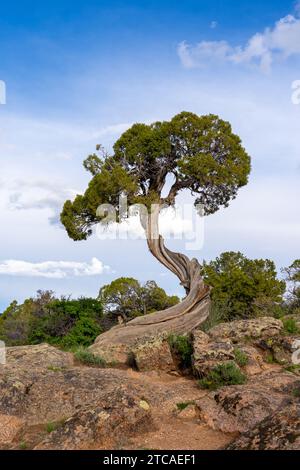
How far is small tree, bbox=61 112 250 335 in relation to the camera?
61.3ft

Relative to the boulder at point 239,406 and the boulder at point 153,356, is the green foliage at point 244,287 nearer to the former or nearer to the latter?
the boulder at point 153,356

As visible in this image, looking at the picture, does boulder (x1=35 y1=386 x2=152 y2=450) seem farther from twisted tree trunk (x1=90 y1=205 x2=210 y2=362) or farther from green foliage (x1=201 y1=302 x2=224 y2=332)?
green foliage (x1=201 y1=302 x2=224 y2=332)

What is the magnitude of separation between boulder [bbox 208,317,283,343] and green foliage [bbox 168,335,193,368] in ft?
3.49

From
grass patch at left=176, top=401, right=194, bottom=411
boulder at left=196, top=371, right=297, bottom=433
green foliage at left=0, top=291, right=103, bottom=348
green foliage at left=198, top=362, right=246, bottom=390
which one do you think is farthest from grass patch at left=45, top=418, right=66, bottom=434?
green foliage at left=0, top=291, right=103, bottom=348

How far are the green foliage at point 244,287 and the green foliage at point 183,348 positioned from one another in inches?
261

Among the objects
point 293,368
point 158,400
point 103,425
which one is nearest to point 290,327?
point 293,368

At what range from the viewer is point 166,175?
2006 cm

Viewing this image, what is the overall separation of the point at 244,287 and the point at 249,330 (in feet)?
25.0

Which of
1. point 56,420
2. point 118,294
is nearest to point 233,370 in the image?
point 56,420

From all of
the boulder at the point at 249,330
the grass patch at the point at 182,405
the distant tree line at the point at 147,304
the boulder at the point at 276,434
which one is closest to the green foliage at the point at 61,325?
the distant tree line at the point at 147,304

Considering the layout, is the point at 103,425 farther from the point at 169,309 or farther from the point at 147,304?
the point at 147,304
